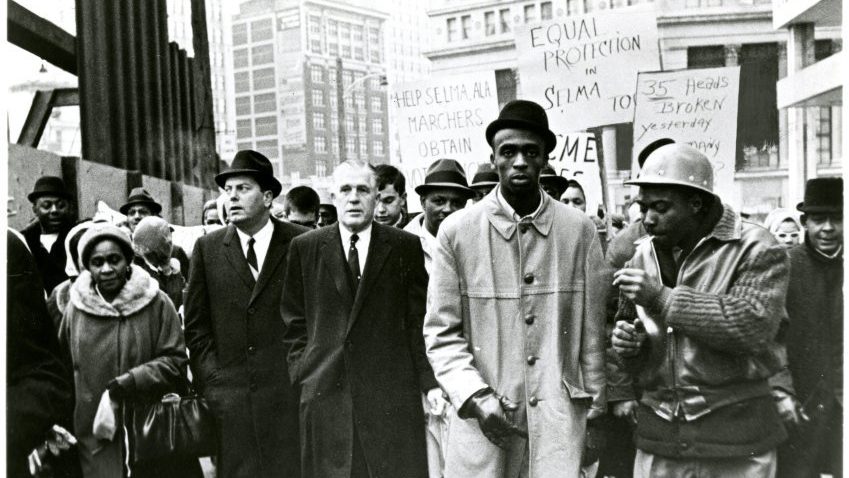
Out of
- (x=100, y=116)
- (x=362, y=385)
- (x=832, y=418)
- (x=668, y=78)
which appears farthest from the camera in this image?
(x=100, y=116)

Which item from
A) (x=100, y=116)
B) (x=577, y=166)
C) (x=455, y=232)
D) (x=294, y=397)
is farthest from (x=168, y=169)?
(x=455, y=232)

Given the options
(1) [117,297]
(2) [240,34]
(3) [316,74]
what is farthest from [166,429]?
(2) [240,34]

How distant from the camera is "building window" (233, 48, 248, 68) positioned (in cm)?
5842

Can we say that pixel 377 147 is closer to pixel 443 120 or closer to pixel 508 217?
pixel 443 120

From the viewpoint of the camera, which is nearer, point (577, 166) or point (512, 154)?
point (512, 154)

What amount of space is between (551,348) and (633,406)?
509 mm

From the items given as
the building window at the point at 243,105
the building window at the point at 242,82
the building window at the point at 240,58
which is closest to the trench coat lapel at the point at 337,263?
the building window at the point at 240,58

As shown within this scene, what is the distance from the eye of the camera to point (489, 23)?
12.6 meters

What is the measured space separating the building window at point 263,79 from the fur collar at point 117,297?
2248 inches

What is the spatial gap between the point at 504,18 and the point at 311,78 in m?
38.3

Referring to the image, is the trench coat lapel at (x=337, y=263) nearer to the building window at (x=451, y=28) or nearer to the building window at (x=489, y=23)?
the building window at (x=451, y=28)

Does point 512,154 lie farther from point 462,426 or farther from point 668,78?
point 668,78

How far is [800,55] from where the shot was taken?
6.21m

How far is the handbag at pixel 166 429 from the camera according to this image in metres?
4.88
